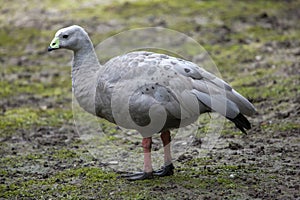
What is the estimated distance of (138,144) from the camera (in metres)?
6.73

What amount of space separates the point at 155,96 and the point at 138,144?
1.75 meters

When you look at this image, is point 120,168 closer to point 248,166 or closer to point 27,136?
point 248,166

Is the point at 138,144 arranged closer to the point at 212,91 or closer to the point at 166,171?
the point at 166,171

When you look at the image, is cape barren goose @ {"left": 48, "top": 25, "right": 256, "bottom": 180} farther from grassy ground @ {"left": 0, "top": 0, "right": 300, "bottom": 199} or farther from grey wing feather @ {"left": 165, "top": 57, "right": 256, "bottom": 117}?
grassy ground @ {"left": 0, "top": 0, "right": 300, "bottom": 199}

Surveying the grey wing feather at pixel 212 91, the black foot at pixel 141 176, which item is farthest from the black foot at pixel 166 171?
the grey wing feather at pixel 212 91

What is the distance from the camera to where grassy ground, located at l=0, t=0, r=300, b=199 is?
5250 mm

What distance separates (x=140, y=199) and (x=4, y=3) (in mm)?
10173

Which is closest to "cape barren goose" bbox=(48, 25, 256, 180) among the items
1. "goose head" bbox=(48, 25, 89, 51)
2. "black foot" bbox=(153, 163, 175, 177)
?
"black foot" bbox=(153, 163, 175, 177)

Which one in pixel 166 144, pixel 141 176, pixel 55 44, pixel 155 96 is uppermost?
pixel 55 44

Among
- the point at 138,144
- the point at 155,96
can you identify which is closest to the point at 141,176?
the point at 155,96

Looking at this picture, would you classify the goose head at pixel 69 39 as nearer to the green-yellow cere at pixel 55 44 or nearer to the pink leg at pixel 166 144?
the green-yellow cere at pixel 55 44

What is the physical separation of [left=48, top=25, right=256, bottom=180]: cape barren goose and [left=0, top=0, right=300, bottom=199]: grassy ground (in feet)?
1.71

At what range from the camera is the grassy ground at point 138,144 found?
5.25 metres

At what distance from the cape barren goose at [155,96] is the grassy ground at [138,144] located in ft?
1.71
